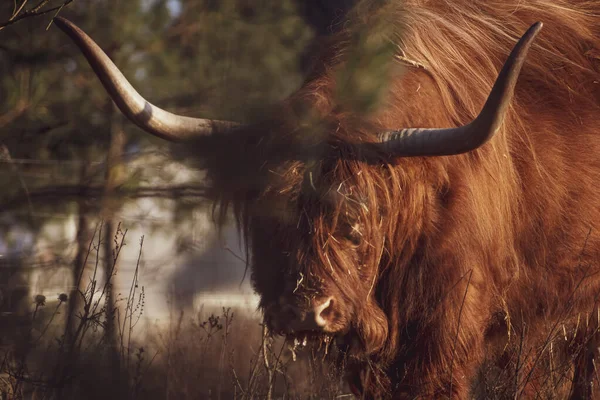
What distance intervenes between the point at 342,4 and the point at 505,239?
218cm

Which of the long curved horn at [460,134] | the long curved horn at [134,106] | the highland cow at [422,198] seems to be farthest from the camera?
the highland cow at [422,198]

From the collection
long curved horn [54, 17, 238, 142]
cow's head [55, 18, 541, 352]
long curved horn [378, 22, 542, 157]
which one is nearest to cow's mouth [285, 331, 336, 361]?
cow's head [55, 18, 541, 352]

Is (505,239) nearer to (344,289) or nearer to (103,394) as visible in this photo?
(344,289)

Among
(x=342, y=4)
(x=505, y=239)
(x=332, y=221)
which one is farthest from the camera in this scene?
(x=342, y=4)

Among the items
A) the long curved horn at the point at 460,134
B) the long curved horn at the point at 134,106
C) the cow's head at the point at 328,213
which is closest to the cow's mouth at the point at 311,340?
the cow's head at the point at 328,213

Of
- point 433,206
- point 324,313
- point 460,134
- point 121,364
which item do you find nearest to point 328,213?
point 324,313

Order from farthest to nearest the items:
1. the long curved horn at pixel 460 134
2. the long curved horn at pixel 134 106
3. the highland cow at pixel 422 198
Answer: the highland cow at pixel 422 198 → the long curved horn at pixel 460 134 → the long curved horn at pixel 134 106

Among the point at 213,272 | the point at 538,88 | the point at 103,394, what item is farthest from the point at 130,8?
the point at 213,272

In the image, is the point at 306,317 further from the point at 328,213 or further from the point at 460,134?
the point at 460,134

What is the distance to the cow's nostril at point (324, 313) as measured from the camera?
3729 millimetres

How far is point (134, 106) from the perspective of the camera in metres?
3.26

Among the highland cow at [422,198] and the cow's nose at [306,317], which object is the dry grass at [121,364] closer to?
the highland cow at [422,198]

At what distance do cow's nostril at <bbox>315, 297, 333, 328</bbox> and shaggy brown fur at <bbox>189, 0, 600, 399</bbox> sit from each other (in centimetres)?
4

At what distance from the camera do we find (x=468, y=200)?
4.11m
